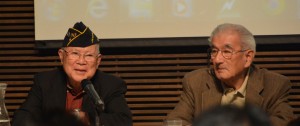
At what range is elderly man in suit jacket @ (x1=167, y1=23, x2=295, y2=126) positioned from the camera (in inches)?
120

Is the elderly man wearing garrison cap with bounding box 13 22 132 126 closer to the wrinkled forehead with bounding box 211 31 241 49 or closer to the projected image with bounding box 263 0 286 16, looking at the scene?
the wrinkled forehead with bounding box 211 31 241 49

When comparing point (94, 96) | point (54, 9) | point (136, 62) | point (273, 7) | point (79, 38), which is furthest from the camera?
point (136, 62)

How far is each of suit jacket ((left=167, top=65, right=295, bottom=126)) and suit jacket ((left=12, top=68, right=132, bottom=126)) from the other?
0.28m

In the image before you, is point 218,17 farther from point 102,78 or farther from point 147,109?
point 102,78

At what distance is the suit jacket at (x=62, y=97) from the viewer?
309cm

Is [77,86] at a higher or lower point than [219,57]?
lower

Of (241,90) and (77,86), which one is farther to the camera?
(77,86)

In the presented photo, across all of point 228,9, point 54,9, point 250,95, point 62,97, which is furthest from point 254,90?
point 54,9

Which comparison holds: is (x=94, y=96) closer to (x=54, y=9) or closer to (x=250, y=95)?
(x=250, y=95)

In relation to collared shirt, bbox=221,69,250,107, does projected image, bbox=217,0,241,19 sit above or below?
above

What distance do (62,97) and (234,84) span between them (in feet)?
3.12

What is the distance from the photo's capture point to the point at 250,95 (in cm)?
304

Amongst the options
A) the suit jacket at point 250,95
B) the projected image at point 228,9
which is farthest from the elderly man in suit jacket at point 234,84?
the projected image at point 228,9

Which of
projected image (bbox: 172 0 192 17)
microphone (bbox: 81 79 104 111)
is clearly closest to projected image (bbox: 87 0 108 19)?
projected image (bbox: 172 0 192 17)
